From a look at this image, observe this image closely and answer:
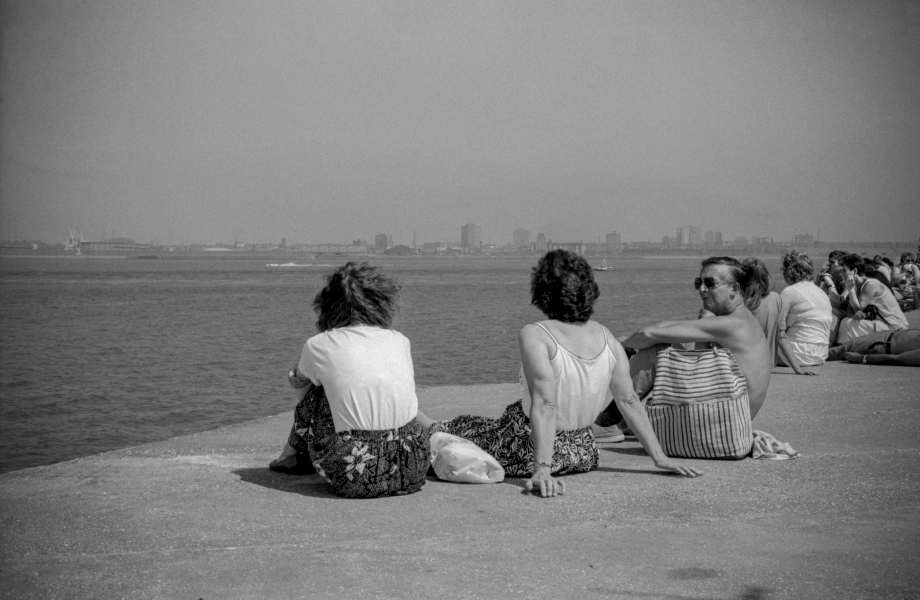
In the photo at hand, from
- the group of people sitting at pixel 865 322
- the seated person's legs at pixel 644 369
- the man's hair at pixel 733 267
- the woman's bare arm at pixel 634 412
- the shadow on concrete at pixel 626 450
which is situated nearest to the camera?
the woman's bare arm at pixel 634 412

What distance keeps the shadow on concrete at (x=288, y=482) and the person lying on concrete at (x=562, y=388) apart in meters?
0.94

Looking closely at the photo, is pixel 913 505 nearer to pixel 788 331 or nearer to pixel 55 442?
pixel 788 331

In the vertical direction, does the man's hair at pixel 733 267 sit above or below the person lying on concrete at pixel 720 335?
above

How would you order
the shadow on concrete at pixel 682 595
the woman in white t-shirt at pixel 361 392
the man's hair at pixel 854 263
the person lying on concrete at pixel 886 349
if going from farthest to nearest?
the man's hair at pixel 854 263, the person lying on concrete at pixel 886 349, the woman in white t-shirt at pixel 361 392, the shadow on concrete at pixel 682 595

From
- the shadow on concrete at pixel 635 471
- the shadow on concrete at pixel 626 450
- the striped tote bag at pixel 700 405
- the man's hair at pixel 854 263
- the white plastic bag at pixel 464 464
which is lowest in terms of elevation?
the shadow on concrete at pixel 626 450

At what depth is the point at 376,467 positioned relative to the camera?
4820 millimetres

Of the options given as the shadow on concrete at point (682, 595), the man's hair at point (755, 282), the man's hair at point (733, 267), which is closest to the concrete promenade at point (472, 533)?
the shadow on concrete at point (682, 595)

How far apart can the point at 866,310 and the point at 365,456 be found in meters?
8.27

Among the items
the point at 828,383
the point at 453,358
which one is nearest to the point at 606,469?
the point at 828,383

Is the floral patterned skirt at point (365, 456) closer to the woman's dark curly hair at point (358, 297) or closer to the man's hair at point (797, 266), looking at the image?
the woman's dark curly hair at point (358, 297)

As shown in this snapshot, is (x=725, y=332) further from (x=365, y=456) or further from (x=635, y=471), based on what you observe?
(x=365, y=456)

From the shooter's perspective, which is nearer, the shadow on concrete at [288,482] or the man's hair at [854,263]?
the shadow on concrete at [288,482]

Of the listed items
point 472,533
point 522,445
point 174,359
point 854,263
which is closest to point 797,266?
point 854,263

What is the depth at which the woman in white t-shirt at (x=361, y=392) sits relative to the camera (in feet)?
15.6
